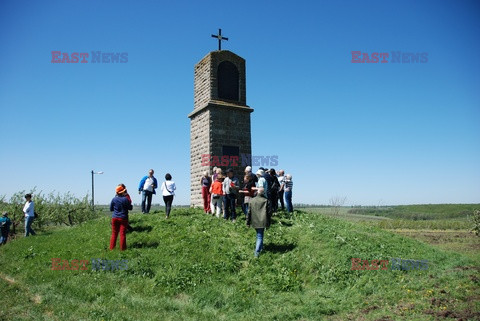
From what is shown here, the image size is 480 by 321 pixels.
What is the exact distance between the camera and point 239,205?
16703 mm

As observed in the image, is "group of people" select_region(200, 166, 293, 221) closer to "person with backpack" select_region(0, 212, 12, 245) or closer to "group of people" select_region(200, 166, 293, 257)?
"group of people" select_region(200, 166, 293, 257)

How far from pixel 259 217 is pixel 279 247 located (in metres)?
1.70

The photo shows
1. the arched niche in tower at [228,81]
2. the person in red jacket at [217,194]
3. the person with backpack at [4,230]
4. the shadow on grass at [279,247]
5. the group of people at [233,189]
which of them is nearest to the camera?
the shadow on grass at [279,247]

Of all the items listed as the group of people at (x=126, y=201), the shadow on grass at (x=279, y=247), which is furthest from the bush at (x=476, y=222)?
the group of people at (x=126, y=201)

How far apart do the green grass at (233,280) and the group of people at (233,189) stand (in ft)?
5.01

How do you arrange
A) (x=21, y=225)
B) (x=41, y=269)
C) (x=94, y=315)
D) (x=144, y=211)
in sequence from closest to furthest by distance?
(x=94, y=315), (x=41, y=269), (x=144, y=211), (x=21, y=225)

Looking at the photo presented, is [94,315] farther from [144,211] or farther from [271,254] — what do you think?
[144,211]

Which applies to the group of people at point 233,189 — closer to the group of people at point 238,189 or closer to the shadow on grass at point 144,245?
the group of people at point 238,189

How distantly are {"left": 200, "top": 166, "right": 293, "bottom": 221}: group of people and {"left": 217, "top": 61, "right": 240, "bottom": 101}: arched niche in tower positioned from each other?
16.6 ft

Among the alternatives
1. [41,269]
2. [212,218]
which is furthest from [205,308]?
[212,218]

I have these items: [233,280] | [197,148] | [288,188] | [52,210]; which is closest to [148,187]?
[197,148]

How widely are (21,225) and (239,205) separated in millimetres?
22168

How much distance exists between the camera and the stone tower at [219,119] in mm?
16984

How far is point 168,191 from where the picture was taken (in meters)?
14.1
